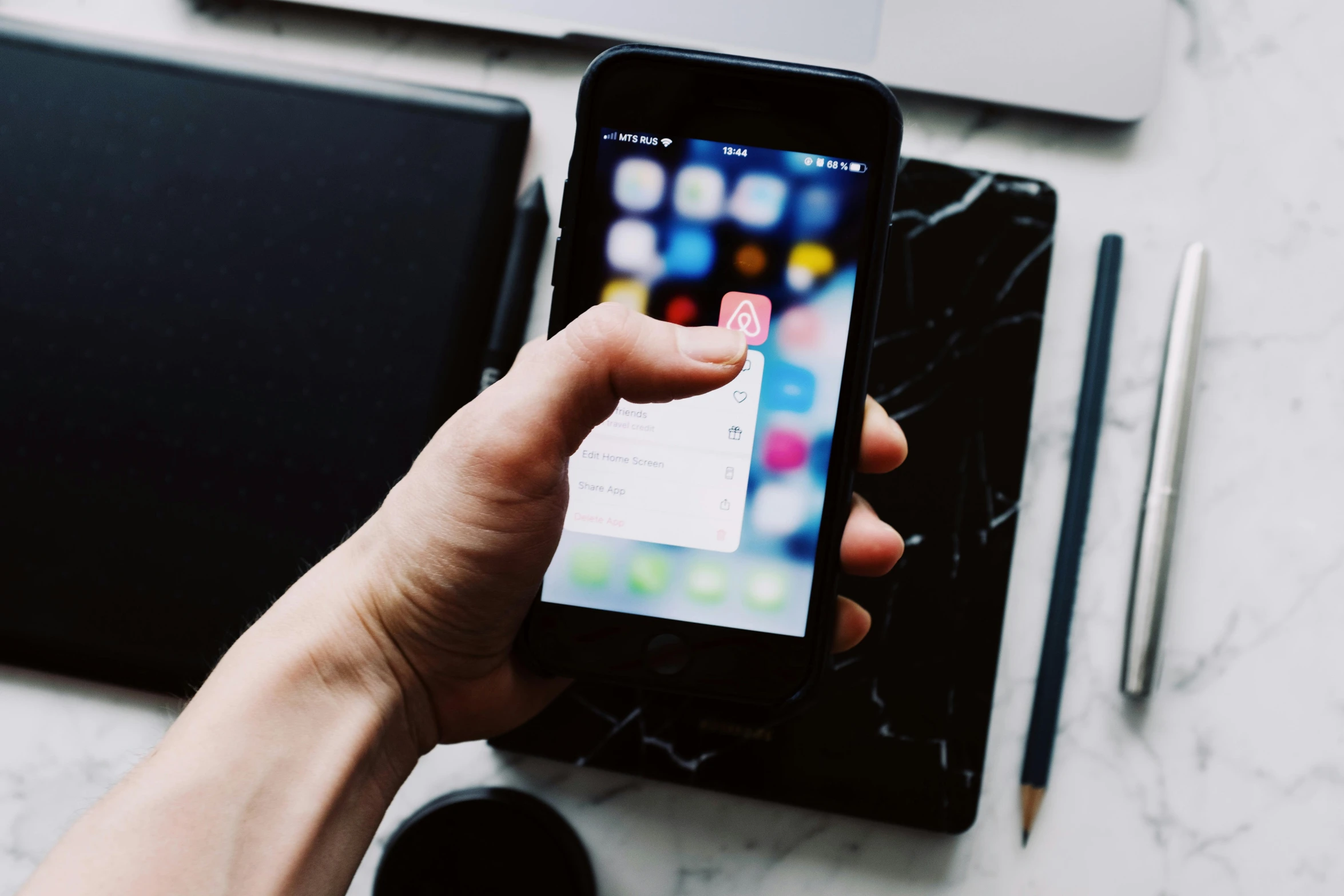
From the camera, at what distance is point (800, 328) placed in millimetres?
327

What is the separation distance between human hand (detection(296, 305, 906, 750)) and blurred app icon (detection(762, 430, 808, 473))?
4 centimetres

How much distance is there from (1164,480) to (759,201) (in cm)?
24

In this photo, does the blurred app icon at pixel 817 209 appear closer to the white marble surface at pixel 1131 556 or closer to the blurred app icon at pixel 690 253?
the blurred app icon at pixel 690 253

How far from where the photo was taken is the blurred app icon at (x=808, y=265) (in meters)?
0.33

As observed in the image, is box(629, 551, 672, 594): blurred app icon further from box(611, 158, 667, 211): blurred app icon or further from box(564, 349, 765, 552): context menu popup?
box(611, 158, 667, 211): blurred app icon

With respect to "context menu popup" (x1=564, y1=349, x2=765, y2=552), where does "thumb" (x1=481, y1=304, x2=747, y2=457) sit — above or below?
above

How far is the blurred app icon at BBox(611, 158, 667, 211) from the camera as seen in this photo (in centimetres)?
32

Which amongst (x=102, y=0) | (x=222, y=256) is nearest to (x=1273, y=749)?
(x=222, y=256)

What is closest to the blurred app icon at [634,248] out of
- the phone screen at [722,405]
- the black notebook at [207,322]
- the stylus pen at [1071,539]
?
the phone screen at [722,405]

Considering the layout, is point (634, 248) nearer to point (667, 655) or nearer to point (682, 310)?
point (682, 310)

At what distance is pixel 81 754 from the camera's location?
402 mm

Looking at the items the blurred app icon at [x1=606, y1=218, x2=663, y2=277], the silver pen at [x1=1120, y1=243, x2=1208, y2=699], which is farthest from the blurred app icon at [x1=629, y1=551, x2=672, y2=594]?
the silver pen at [x1=1120, y1=243, x2=1208, y2=699]

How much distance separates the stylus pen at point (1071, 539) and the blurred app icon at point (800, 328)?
0.54 feet

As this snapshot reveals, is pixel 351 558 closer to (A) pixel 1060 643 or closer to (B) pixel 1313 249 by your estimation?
(A) pixel 1060 643
